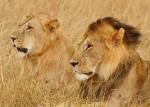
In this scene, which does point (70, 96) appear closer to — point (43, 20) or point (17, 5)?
point (43, 20)

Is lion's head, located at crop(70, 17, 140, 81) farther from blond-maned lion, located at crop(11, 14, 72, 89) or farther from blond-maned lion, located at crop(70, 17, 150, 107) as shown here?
blond-maned lion, located at crop(11, 14, 72, 89)

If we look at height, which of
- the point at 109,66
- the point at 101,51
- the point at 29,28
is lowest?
the point at 109,66

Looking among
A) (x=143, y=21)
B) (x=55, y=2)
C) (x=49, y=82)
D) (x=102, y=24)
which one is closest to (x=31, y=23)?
(x=49, y=82)

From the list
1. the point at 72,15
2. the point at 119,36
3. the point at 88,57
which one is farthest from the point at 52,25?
the point at 72,15

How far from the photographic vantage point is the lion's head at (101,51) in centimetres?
546

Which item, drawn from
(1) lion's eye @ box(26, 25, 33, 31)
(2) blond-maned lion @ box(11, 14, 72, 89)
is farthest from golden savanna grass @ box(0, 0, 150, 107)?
(1) lion's eye @ box(26, 25, 33, 31)

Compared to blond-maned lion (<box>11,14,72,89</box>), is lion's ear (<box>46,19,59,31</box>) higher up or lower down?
higher up

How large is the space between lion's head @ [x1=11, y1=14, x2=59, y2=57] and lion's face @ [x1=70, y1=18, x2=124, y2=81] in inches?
40.6

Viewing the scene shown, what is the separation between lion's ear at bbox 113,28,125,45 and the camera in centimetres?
545

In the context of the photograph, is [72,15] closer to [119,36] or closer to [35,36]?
[35,36]

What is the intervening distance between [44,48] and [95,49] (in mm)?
1101

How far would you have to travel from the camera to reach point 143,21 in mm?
9523

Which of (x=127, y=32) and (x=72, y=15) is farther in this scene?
(x=72, y=15)

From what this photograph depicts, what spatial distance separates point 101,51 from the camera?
5.47 metres
